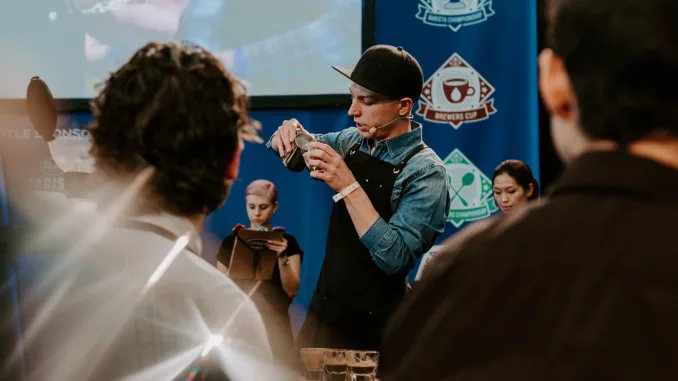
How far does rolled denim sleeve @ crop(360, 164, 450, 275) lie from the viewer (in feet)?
6.22

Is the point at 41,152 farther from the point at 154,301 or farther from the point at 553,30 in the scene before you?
the point at 553,30

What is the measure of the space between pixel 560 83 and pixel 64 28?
138 inches

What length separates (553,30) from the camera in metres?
0.69

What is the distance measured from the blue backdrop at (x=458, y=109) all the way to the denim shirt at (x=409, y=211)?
4.78ft

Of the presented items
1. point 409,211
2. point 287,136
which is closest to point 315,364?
point 409,211

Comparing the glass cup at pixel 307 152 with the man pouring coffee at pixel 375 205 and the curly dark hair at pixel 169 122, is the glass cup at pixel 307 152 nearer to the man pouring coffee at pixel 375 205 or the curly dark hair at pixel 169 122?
the man pouring coffee at pixel 375 205

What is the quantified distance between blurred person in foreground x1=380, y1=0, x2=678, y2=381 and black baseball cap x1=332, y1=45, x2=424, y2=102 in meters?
1.34

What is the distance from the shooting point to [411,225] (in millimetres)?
1926

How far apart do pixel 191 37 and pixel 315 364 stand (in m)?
2.55

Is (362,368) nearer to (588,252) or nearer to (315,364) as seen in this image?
(315,364)

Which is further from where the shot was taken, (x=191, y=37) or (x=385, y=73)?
(x=191, y=37)

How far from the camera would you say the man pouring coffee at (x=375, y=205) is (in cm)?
193

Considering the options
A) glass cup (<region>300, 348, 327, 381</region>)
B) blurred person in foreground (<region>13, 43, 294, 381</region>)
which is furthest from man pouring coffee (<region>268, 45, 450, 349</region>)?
blurred person in foreground (<region>13, 43, 294, 381</region>)

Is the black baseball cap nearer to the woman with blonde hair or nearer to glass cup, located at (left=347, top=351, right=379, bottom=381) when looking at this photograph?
glass cup, located at (left=347, top=351, right=379, bottom=381)
